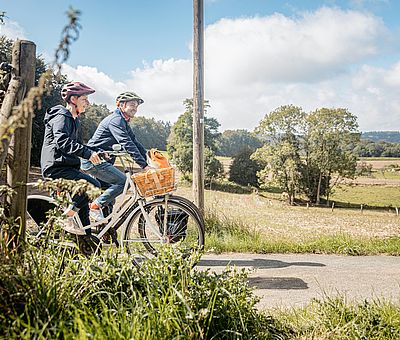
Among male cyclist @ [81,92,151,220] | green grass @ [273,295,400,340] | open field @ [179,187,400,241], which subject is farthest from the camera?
open field @ [179,187,400,241]

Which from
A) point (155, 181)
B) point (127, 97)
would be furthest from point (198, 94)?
point (155, 181)

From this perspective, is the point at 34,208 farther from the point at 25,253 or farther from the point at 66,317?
the point at 66,317

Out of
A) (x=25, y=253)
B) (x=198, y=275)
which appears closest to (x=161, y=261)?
(x=198, y=275)

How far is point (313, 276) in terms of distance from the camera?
3586mm

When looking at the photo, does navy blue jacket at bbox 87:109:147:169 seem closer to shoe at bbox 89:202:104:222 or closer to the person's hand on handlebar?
the person's hand on handlebar

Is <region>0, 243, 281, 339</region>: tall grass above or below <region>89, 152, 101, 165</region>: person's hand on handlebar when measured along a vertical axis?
below

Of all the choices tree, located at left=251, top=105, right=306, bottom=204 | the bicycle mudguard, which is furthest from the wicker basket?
tree, located at left=251, top=105, right=306, bottom=204

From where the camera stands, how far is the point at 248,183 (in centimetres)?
2469

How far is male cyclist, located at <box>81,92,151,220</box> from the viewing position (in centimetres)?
350

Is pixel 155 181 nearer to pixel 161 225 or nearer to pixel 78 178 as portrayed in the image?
pixel 161 225

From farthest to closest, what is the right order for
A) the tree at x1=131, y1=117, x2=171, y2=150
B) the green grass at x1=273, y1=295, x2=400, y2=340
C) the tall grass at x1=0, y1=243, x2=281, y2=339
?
the tree at x1=131, y1=117, x2=171, y2=150, the green grass at x1=273, y1=295, x2=400, y2=340, the tall grass at x1=0, y1=243, x2=281, y2=339

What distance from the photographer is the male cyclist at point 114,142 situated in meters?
3.50

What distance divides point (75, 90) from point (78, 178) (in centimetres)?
68

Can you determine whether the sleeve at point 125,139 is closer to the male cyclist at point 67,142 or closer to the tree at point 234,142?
the male cyclist at point 67,142
